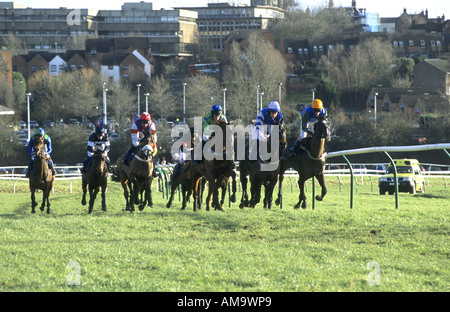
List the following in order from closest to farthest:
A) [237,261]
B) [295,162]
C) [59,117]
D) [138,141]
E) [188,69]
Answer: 1. [237,261]
2. [295,162]
3. [138,141]
4. [59,117]
5. [188,69]

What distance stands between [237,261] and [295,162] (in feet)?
22.7

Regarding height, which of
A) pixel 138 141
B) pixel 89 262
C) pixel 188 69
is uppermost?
pixel 188 69

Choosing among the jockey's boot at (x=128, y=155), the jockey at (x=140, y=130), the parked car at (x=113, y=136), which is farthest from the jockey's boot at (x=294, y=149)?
the parked car at (x=113, y=136)

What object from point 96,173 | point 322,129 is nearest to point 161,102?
point 96,173

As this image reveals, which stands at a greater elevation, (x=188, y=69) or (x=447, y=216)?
(x=188, y=69)

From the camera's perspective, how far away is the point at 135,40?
120 m

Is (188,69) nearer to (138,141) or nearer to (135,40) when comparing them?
(135,40)

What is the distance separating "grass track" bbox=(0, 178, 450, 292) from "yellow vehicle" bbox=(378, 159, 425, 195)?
1707cm

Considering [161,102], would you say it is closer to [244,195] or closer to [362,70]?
[362,70]

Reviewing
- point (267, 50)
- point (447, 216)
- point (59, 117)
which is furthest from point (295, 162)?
point (267, 50)

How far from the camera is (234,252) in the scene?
968cm

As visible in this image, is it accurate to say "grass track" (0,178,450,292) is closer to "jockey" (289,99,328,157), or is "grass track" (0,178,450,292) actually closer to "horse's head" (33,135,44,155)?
"jockey" (289,99,328,157)
